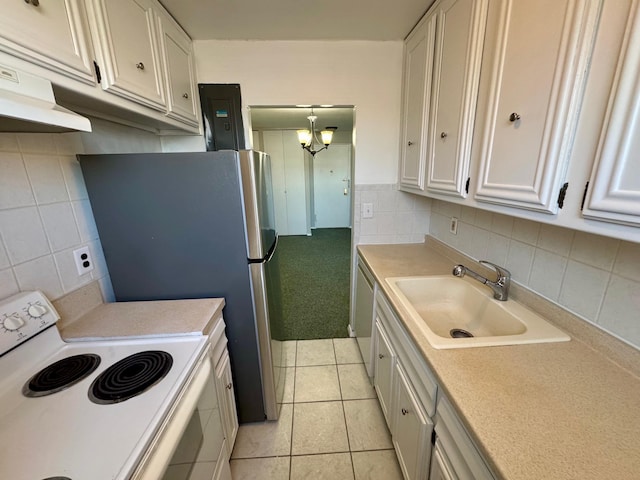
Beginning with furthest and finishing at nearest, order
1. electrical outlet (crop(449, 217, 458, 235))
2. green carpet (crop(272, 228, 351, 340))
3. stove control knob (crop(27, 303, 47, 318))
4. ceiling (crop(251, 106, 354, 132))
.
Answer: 1. ceiling (crop(251, 106, 354, 132))
2. green carpet (crop(272, 228, 351, 340))
3. electrical outlet (crop(449, 217, 458, 235))
4. stove control knob (crop(27, 303, 47, 318))

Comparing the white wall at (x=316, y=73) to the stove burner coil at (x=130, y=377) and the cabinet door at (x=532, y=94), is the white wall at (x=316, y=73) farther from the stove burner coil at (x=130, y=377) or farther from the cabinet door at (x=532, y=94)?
the stove burner coil at (x=130, y=377)

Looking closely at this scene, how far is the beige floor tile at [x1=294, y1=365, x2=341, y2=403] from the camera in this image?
181 centimetres

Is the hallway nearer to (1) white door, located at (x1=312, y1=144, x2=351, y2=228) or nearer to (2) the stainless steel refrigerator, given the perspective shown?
(2) the stainless steel refrigerator

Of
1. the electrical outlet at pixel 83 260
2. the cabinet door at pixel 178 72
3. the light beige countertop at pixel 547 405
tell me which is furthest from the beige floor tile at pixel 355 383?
the cabinet door at pixel 178 72

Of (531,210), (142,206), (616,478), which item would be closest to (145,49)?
(142,206)

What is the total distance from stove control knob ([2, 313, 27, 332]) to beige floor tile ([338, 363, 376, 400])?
66.8 inches

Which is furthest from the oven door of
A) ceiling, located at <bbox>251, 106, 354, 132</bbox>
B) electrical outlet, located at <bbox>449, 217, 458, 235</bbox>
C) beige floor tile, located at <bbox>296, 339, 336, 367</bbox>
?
ceiling, located at <bbox>251, 106, 354, 132</bbox>

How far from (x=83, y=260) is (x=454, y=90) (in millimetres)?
1903

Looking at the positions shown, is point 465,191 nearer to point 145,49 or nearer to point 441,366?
point 441,366

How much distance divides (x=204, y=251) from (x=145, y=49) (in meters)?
1.00

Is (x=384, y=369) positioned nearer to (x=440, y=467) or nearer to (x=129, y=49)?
(x=440, y=467)

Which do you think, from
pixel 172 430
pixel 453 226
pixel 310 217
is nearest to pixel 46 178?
pixel 172 430

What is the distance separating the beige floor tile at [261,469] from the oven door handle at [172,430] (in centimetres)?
78

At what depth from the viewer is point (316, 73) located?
1864mm
